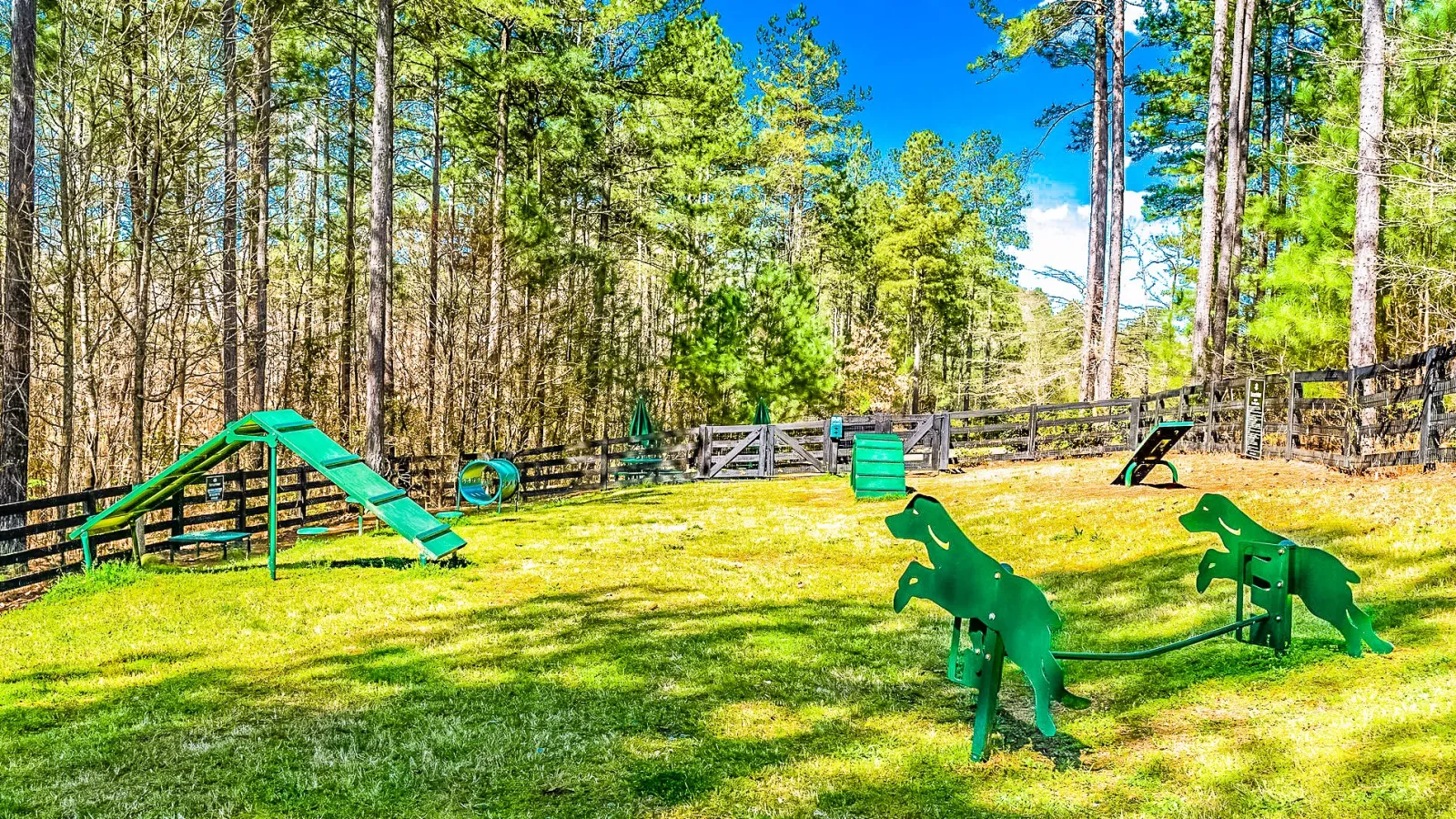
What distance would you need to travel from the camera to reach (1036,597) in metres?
4.25

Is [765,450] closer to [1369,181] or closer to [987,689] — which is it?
[1369,181]

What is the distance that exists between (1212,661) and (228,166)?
54.9ft

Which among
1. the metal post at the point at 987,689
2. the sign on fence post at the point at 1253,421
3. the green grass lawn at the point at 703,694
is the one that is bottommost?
the green grass lawn at the point at 703,694

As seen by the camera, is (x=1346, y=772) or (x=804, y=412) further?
(x=804, y=412)

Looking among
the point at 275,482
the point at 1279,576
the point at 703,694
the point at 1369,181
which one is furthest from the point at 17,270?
the point at 1369,181

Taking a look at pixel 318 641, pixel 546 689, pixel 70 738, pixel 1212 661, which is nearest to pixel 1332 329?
pixel 1212 661

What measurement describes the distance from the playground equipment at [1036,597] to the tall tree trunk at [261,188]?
506 inches

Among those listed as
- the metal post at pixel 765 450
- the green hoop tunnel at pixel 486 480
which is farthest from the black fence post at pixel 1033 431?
the green hoop tunnel at pixel 486 480

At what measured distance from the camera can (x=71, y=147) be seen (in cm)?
1079

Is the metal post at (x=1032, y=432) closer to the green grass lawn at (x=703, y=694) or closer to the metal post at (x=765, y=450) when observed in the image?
the metal post at (x=765, y=450)

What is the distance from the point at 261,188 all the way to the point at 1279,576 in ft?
54.5

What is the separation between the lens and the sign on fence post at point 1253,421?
15.8 meters

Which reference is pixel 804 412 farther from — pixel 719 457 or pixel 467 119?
pixel 467 119

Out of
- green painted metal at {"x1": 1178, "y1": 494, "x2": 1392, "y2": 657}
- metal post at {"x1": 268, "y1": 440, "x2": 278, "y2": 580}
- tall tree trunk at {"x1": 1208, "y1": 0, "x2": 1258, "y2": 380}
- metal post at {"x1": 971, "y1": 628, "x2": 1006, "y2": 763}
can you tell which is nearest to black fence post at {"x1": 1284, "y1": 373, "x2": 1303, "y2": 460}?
tall tree trunk at {"x1": 1208, "y1": 0, "x2": 1258, "y2": 380}
